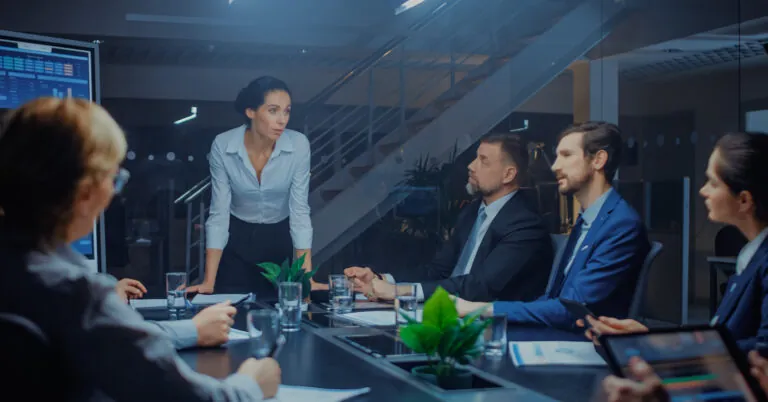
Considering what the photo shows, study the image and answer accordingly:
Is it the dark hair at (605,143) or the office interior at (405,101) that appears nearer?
the dark hair at (605,143)

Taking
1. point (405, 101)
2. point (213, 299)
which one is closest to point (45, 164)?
point (213, 299)

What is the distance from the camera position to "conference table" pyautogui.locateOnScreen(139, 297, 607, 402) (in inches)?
60.4

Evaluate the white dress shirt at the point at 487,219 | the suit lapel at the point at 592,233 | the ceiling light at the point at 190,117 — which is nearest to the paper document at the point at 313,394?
the suit lapel at the point at 592,233

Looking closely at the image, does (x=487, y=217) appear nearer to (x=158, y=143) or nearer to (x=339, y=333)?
(x=339, y=333)

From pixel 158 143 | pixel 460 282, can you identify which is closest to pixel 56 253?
pixel 460 282

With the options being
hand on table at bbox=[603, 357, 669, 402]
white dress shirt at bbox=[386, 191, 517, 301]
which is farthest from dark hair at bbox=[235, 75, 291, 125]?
hand on table at bbox=[603, 357, 669, 402]

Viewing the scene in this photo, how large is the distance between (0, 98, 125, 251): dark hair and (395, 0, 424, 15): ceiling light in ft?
15.4

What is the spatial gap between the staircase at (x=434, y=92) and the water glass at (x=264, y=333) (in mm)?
3497

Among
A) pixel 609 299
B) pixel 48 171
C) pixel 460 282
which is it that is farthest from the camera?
pixel 460 282

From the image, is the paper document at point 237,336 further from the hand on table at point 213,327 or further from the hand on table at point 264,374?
the hand on table at point 264,374

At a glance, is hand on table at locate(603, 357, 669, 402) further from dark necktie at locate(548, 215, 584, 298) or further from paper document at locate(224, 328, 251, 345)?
dark necktie at locate(548, 215, 584, 298)

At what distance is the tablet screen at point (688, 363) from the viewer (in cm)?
125

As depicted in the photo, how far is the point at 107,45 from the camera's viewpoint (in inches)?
205

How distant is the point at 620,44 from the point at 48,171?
508 centimetres
